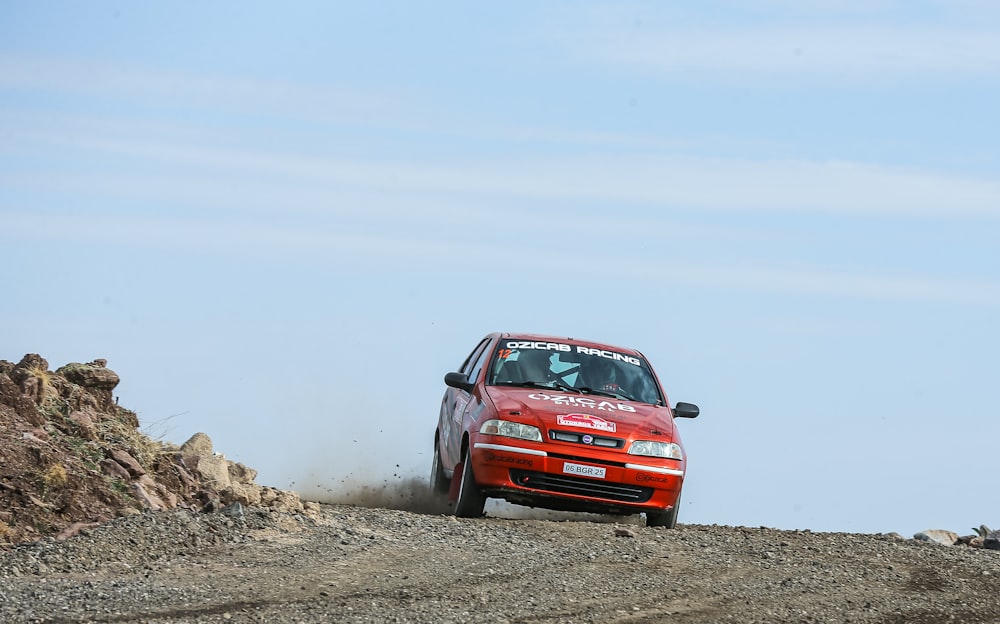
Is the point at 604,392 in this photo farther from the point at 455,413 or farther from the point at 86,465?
the point at 86,465

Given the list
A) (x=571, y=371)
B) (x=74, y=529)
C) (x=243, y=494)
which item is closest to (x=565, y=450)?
(x=571, y=371)

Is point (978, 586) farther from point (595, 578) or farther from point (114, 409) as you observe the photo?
point (114, 409)

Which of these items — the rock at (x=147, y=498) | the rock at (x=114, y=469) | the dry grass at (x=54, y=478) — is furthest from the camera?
the rock at (x=114, y=469)

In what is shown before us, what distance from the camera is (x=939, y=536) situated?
16594mm

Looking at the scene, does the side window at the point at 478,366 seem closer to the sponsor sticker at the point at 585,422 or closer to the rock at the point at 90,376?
the sponsor sticker at the point at 585,422

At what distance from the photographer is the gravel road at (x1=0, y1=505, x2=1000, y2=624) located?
317 inches

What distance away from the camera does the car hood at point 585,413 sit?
42.0ft

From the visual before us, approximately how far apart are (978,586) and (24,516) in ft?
22.9

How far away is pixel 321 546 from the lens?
35.0 feet

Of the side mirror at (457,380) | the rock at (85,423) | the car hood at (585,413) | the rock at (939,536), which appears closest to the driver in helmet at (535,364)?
the car hood at (585,413)

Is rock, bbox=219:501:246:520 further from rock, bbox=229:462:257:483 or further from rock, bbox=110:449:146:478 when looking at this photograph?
rock, bbox=229:462:257:483

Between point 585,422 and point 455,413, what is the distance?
2.12m

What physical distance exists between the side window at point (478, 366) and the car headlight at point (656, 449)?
203 centimetres

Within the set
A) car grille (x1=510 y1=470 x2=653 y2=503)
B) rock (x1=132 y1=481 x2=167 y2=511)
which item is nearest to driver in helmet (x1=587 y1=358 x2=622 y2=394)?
car grille (x1=510 y1=470 x2=653 y2=503)
